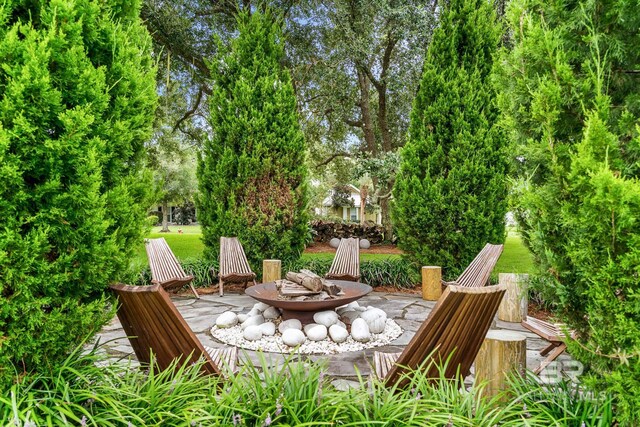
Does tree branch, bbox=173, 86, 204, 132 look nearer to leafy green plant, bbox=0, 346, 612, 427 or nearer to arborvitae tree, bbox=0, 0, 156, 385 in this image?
arborvitae tree, bbox=0, 0, 156, 385

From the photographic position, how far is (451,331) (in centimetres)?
211

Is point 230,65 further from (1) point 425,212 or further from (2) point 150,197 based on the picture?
(2) point 150,197

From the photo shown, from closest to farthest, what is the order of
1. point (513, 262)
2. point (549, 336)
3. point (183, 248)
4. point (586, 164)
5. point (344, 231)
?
point (586, 164), point (549, 336), point (513, 262), point (183, 248), point (344, 231)

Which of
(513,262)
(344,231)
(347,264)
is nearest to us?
(347,264)

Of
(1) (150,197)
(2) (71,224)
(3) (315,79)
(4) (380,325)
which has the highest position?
(3) (315,79)

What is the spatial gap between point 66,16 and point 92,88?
363 mm

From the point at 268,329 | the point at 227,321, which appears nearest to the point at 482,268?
the point at 268,329

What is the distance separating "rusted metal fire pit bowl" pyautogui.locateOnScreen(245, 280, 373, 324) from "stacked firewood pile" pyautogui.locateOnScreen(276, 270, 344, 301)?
8 cm

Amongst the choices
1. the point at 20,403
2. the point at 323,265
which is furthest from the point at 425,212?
the point at 20,403

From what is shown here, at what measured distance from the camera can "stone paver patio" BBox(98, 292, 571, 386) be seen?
325 centimetres

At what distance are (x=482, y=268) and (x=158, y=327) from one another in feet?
13.2

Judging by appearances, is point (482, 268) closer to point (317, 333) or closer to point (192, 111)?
point (317, 333)

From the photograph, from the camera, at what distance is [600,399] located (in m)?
1.84

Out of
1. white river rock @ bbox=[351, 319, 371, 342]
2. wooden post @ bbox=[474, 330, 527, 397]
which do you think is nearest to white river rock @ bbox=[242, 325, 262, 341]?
white river rock @ bbox=[351, 319, 371, 342]
